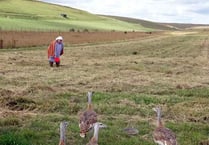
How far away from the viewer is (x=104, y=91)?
18.1 metres

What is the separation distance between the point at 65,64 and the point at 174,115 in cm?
1517

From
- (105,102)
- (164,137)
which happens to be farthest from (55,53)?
(164,137)

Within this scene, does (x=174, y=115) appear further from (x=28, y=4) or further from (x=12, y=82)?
(x=28, y=4)

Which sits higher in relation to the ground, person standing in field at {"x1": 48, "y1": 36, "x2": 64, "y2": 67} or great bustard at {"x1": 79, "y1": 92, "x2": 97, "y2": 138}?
great bustard at {"x1": 79, "y1": 92, "x2": 97, "y2": 138}

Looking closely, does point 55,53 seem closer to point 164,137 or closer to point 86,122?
point 86,122

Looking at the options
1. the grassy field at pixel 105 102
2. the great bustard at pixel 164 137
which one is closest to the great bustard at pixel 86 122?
the grassy field at pixel 105 102

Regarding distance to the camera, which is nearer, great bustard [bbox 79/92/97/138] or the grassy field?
great bustard [bbox 79/92/97/138]

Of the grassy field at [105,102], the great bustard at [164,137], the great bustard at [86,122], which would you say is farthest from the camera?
the grassy field at [105,102]

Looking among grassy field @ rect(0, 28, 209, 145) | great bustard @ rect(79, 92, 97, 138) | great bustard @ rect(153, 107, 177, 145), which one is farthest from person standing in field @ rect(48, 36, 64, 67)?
great bustard @ rect(153, 107, 177, 145)

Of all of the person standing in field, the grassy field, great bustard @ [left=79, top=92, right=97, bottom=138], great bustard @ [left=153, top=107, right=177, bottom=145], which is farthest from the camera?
the person standing in field

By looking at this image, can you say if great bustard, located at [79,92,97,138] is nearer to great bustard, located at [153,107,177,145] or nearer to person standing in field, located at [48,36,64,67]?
great bustard, located at [153,107,177,145]

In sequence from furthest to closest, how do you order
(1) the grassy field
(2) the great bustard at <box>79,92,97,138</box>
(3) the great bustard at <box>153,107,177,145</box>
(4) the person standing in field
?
(4) the person standing in field < (1) the grassy field < (2) the great bustard at <box>79,92,97,138</box> < (3) the great bustard at <box>153,107,177,145</box>

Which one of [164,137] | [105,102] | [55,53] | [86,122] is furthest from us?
[55,53]

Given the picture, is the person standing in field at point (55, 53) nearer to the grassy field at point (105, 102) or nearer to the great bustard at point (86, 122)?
the grassy field at point (105, 102)
